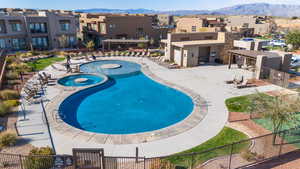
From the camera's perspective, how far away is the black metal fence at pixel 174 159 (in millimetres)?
8555

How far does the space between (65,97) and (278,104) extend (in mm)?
16108

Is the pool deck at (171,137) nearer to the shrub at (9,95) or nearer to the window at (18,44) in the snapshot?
the shrub at (9,95)

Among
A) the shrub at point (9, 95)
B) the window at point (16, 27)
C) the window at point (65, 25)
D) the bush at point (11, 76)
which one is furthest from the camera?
the window at point (65, 25)

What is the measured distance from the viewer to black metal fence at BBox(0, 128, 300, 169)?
8.55 meters

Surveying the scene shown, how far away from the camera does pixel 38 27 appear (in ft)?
133

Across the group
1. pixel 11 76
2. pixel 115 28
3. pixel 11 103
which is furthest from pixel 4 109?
pixel 115 28

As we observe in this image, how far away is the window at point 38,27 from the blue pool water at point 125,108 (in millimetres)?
26149

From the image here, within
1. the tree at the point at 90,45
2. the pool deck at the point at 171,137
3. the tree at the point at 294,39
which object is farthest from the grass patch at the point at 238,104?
the tree at the point at 294,39

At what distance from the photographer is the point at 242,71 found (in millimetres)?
27359

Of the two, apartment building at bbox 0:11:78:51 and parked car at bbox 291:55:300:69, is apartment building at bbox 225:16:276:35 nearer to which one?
parked car at bbox 291:55:300:69

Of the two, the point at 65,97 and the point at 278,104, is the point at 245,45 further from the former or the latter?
the point at 65,97

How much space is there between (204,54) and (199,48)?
5.23 ft

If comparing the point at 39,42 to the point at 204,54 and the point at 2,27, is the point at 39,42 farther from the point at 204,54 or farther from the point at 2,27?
the point at 204,54

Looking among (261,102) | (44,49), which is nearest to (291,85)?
(261,102)
